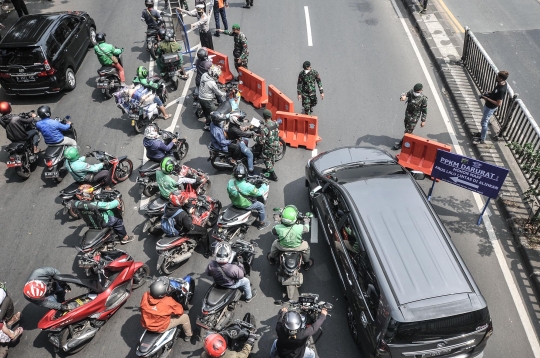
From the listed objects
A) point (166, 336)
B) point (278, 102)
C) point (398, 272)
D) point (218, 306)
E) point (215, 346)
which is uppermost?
point (398, 272)

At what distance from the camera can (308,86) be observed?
12.0m

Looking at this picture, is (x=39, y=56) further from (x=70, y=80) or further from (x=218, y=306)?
(x=218, y=306)

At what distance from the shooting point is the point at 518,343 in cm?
783

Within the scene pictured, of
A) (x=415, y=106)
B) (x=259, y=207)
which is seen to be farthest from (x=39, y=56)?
(x=415, y=106)

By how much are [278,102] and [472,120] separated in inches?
217

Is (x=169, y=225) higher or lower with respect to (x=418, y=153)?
higher

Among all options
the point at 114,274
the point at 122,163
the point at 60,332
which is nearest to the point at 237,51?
the point at 122,163

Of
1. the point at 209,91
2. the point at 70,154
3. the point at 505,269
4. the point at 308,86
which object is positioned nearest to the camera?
the point at 505,269

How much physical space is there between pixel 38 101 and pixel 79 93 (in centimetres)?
138

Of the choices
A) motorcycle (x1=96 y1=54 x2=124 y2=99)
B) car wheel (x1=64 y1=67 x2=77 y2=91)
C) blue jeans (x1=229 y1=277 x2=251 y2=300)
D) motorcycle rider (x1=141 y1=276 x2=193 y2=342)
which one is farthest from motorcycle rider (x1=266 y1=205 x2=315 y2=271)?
car wheel (x1=64 y1=67 x2=77 y2=91)

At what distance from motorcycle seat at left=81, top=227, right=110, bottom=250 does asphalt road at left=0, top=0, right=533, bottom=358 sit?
0.81m

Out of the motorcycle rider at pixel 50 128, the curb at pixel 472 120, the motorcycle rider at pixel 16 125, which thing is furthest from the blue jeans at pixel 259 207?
the motorcycle rider at pixel 16 125

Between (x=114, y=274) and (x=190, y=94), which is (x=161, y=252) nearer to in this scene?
(x=114, y=274)

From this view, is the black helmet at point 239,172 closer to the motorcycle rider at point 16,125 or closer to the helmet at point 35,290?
the helmet at point 35,290
